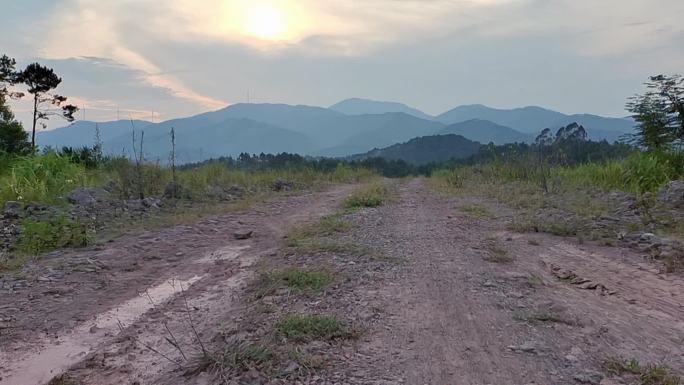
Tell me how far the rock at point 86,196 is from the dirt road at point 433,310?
106 inches

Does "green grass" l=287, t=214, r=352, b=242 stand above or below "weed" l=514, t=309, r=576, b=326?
above

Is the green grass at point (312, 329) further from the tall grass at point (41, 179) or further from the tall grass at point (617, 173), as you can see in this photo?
the tall grass at point (617, 173)

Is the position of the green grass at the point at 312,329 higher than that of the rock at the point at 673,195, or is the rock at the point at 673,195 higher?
the rock at the point at 673,195

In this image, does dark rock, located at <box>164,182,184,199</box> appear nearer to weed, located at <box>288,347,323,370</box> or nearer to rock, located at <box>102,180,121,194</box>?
rock, located at <box>102,180,121,194</box>

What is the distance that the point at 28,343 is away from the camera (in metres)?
3.55

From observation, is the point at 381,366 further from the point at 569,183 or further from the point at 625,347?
the point at 569,183

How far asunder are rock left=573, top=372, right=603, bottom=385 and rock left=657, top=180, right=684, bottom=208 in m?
6.04

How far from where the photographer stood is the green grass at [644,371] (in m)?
2.74

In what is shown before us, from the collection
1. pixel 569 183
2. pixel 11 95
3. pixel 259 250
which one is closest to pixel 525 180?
pixel 569 183

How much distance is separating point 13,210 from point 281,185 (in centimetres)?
710

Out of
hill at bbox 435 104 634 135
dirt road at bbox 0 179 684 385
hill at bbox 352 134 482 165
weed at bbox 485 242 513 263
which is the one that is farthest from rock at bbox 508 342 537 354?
hill at bbox 435 104 634 135

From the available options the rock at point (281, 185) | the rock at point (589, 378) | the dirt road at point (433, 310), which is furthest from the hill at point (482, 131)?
the rock at point (589, 378)

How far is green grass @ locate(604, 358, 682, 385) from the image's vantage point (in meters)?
2.74

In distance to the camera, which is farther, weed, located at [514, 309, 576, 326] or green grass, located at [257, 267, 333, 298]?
green grass, located at [257, 267, 333, 298]
